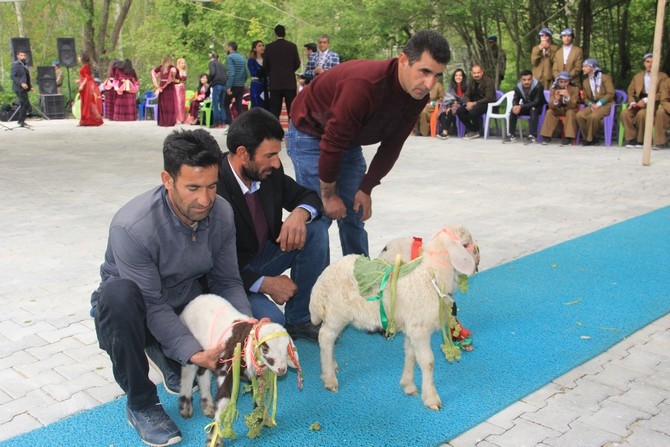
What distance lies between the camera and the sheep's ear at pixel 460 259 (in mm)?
3732

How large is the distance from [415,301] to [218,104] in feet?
57.1

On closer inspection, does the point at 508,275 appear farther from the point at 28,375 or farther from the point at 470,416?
the point at 28,375

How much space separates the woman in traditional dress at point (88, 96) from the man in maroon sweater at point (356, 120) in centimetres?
1719

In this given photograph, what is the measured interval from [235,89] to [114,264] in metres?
15.9

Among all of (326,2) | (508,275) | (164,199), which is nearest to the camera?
(164,199)

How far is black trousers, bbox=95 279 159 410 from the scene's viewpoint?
322 cm

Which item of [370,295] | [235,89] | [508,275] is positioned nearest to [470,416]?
[370,295]

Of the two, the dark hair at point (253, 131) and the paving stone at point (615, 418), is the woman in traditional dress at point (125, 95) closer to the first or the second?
the dark hair at point (253, 131)

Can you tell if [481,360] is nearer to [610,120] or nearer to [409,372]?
[409,372]

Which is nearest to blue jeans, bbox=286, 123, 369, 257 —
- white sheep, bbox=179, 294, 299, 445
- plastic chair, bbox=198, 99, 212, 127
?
white sheep, bbox=179, 294, 299, 445

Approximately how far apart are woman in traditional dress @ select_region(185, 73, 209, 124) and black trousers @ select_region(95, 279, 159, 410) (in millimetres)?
18463

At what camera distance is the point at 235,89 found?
19.0m

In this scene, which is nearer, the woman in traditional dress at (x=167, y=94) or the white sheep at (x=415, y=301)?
the white sheep at (x=415, y=301)

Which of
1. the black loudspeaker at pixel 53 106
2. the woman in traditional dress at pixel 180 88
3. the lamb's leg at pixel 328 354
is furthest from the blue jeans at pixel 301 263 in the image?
the black loudspeaker at pixel 53 106
